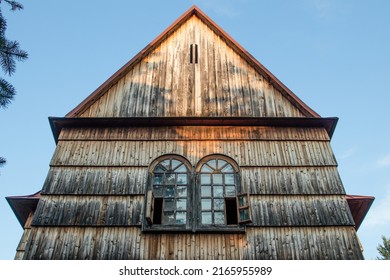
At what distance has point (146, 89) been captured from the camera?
11695 millimetres

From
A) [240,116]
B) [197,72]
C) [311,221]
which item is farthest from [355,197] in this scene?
[197,72]

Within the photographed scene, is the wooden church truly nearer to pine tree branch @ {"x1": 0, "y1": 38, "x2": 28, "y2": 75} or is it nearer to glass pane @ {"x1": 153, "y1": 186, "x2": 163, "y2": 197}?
glass pane @ {"x1": 153, "y1": 186, "x2": 163, "y2": 197}

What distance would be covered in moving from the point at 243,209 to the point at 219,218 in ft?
2.20

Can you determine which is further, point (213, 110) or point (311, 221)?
point (213, 110)

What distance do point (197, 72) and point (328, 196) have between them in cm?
563

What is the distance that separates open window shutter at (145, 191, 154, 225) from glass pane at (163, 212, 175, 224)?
467 millimetres

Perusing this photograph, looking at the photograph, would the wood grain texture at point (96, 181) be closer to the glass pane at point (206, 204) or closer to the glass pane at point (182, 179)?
the glass pane at point (182, 179)

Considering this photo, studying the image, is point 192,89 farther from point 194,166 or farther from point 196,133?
point 194,166

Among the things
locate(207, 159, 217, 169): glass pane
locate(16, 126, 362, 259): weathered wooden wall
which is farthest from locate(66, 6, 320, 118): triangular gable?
locate(207, 159, 217, 169): glass pane

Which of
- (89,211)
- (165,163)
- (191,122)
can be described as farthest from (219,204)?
(89,211)

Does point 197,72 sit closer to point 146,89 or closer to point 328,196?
point 146,89

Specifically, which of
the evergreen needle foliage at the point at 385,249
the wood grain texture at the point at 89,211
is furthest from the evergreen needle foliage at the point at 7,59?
→ the evergreen needle foliage at the point at 385,249

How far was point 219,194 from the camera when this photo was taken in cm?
966

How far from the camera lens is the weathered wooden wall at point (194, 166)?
8609 mm
